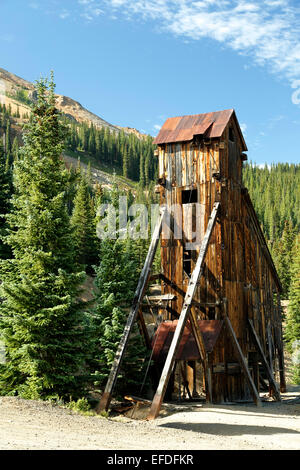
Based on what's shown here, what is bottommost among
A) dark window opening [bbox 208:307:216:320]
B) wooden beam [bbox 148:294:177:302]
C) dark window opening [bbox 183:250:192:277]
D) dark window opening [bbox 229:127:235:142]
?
dark window opening [bbox 208:307:216:320]

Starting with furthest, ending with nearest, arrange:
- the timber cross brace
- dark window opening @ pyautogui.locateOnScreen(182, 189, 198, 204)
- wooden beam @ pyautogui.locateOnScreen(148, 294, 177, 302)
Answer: dark window opening @ pyautogui.locateOnScreen(182, 189, 198, 204) < wooden beam @ pyautogui.locateOnScreen(148, 294, 177, 302) < the timber cross brace

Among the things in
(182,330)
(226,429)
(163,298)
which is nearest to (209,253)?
(163,298)

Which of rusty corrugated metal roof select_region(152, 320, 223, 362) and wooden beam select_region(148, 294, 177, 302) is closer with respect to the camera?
rusty corrugated metal roof select_region(152, 320, 223, 362)

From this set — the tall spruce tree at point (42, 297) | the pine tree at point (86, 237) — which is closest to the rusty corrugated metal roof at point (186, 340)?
the tall spruce tree at point (42, 297)

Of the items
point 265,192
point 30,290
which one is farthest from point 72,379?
point 265,192

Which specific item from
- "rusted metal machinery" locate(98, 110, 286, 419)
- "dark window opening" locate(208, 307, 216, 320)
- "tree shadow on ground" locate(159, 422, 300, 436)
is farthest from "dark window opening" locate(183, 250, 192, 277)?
"tree shadow on ground" locate(159, 422, 300, 436)

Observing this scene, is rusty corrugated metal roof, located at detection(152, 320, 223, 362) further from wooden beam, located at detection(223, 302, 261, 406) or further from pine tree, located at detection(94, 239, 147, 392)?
pine tree, located at detection(94, 239, 147, 392)

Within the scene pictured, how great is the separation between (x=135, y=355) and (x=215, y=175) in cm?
854

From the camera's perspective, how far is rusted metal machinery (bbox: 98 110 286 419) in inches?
758

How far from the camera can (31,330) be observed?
17.3 metres

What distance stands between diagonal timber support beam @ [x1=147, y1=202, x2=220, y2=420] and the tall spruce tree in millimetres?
3587

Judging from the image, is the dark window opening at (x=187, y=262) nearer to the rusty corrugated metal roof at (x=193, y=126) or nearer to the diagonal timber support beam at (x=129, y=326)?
the diagonal timber support beam at (x=129, y=326)

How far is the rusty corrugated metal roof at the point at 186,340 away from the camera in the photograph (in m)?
18.7
